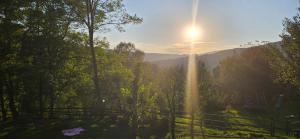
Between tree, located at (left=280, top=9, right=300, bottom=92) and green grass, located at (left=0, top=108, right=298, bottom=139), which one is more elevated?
tree, located at (left=280, top=9, right=300, bottom=92)

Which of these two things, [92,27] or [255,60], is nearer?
[92,27]

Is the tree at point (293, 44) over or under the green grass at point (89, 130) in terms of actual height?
over

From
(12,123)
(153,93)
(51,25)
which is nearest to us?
(12,123)

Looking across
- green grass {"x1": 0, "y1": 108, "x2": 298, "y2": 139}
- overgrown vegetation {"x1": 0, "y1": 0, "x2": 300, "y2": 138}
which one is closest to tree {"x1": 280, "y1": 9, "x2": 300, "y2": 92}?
overgrown vegetation {"x1": 0, "y1": 0, "x2": 300, "y2": 138}

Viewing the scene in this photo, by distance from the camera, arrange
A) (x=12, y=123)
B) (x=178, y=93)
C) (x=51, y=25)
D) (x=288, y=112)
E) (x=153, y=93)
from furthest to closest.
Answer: (x=288, y=112) < (x=153, y=93) < (x=178, y=93) < (x=51, y=25) < (x=12, y=123)

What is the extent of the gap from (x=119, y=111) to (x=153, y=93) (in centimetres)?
505

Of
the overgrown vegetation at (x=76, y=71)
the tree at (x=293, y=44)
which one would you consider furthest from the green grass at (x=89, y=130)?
the tree at (x=293, y=44)

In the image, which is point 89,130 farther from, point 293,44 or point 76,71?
point 293,44

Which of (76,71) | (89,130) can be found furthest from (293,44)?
(76,71)

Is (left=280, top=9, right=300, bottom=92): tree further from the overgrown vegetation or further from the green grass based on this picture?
the green grass

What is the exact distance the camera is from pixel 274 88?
56.2 meters

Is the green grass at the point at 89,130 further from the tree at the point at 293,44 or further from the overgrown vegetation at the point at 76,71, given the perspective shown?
the tree at the point at 293,44

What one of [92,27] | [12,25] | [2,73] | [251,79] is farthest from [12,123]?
[251,79]

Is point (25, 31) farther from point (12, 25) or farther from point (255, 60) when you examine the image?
point (255, 60)
